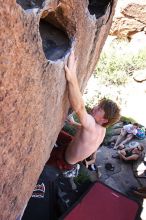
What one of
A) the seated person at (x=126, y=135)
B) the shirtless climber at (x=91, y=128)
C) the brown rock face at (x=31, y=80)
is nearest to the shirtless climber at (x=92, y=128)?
the shirtless climber at (x=91, y=128)

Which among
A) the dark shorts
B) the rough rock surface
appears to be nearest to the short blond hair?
the dark shorts

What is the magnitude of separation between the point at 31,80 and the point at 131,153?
651 centimetres

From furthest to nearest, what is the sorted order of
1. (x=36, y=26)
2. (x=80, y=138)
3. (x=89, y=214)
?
1. (x=89, y=214)
2. (x=80, y=138)
3. (x=36, y=26)

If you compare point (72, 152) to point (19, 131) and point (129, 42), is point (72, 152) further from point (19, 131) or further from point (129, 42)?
point (129, 42)

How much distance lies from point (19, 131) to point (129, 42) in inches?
506

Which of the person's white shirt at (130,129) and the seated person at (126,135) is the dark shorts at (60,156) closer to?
the seated person at (126,135)

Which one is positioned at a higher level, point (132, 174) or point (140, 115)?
point (132, 174)

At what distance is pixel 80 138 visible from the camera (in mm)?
3561

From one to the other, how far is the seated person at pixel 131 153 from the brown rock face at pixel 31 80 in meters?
5.13

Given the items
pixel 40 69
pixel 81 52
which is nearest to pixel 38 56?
pixel 40 69

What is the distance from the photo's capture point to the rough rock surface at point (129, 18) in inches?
536

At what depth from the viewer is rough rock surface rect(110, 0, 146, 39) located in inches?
536

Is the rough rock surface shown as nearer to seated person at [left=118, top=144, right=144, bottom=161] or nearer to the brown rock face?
seated person at [left=118, top=144, right=144, bottom=161]

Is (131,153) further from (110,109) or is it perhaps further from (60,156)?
(110,109)
